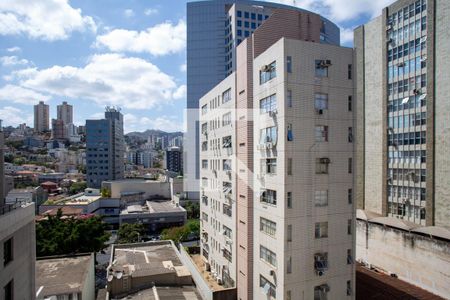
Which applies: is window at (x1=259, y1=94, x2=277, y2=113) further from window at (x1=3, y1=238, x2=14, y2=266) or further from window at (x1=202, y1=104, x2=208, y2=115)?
window at (x1=3, y1=238, x2=14, y2=266)

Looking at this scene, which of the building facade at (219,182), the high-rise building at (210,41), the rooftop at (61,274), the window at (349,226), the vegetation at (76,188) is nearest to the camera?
the window at (349,226)

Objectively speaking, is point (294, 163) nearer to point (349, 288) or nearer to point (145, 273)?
point (349, 288)

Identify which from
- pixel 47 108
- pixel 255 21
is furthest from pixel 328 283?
pixel 47 108

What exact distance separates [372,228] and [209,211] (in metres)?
15.0

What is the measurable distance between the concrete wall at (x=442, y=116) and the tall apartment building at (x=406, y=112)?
71 millimetres

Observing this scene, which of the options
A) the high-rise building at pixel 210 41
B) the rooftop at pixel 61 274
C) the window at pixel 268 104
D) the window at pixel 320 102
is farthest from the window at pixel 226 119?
the high-rise building at pixel 210 41

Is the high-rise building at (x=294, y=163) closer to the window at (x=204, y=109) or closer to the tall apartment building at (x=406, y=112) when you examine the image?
the window at (x=204, y=109)

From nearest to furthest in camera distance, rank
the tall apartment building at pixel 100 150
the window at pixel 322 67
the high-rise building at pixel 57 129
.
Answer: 1. the window at pixel 322 67
2. the tall apartment building at pixel 100 150
3. the high-rise building at pixel 57 129

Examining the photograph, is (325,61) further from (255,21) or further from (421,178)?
(255,21)

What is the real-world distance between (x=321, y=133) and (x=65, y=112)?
8076 inches

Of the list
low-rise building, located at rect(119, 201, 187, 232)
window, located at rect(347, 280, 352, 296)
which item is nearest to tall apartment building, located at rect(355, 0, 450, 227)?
window, located at rect(347, 280, 352, 296)

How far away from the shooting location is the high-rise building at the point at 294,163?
14.8 m

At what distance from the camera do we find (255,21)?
61.8m

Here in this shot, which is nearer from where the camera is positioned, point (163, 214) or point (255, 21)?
point (163, 214)
